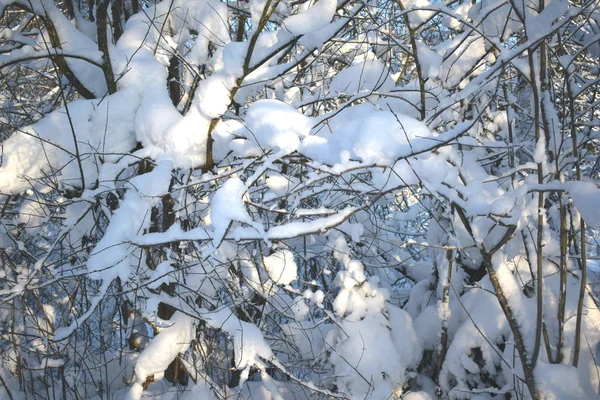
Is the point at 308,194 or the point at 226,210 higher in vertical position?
the point at 308,194

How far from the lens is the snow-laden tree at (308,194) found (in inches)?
70.1

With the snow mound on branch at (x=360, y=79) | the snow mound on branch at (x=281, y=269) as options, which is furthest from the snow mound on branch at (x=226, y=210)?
the snow mound on branch at (x=360, y=79)

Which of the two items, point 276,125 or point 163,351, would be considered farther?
point 163,351

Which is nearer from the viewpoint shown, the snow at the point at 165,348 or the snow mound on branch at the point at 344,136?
the snow mound on branch at the point at 344,136

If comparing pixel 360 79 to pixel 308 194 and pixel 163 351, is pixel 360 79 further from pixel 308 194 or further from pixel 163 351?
pixel 163 351

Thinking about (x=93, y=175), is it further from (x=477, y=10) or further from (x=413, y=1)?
(x=477, y=10)

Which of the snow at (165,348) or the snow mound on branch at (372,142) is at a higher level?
the snow mound on branch at (372,142)

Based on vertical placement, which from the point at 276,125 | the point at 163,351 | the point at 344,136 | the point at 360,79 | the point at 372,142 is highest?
the point at 360,79

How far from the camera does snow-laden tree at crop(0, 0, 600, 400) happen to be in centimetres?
178

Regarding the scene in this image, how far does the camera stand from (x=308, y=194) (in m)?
2.14

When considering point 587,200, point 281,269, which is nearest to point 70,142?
point 281,269

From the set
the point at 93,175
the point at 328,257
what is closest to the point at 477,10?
the point at 328,257

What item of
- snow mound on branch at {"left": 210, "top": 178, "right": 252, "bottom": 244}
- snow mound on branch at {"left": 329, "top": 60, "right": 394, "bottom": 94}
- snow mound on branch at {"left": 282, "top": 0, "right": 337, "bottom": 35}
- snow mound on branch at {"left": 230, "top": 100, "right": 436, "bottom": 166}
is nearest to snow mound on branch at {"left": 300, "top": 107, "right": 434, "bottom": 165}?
snow mound on branch at {"left": 230, "top": 100, "right": 436, "bottom": 166}

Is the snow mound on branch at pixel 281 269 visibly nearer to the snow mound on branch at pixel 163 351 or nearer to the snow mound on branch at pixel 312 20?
the snow mound on branch at pixel 163 351
